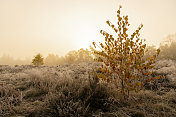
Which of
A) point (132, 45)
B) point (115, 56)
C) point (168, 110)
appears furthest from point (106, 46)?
point (168, 110)

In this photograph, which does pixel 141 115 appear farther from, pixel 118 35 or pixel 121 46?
pixel 118 35

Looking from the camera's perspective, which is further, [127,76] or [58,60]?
[58,60]

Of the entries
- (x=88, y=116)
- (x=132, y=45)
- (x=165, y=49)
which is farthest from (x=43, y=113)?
(x=165, y=49)

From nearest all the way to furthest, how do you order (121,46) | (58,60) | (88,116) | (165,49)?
(88,116)
(121,46)
(165,49)
(58,60)

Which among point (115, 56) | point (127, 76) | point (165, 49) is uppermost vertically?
point (165, 49)

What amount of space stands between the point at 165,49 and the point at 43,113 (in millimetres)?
40224

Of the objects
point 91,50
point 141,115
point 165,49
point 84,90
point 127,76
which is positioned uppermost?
point 165,49

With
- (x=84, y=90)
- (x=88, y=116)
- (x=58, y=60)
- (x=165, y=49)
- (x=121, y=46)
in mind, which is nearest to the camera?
(x=88, y=116)

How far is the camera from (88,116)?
1.86 m

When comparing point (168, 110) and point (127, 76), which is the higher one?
point (127, 76)

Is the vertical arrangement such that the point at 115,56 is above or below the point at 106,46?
below

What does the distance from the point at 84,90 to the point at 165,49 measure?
3932cm

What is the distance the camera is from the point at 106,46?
2.46 m

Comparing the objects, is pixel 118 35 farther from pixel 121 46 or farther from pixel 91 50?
pixel 91 50
